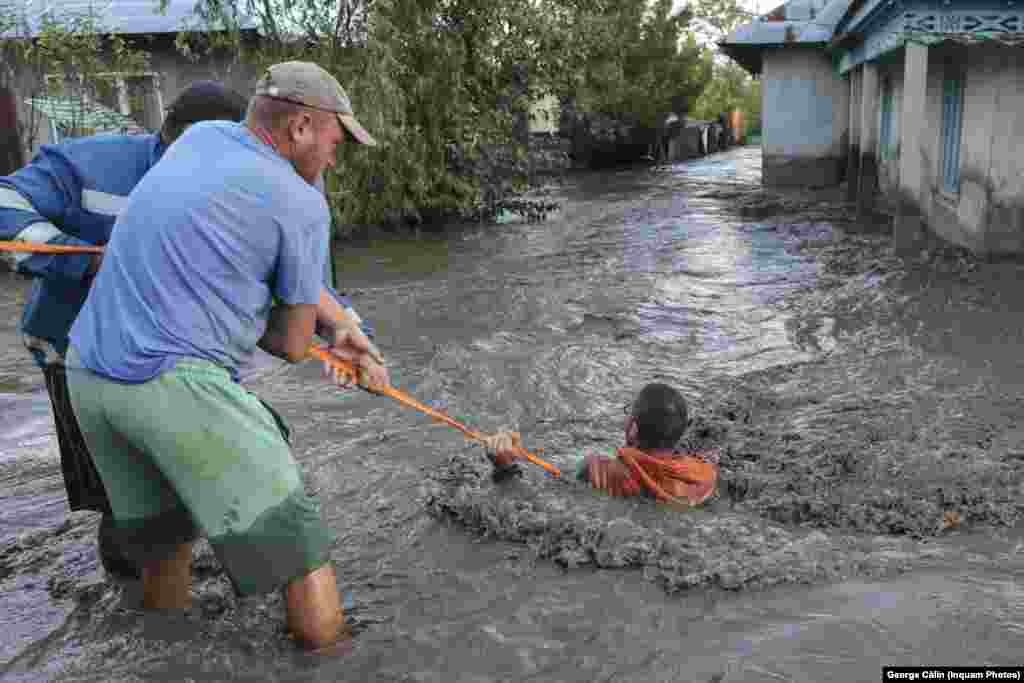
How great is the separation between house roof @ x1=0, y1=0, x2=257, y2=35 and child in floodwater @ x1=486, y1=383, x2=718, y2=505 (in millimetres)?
11222

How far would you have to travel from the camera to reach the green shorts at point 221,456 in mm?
2613

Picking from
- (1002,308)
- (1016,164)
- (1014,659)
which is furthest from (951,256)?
(1014,659)

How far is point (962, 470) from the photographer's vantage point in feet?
14.8

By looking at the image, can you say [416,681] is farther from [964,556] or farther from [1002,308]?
[1002,308]

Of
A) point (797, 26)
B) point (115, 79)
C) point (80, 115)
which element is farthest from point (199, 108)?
point (797, 26)

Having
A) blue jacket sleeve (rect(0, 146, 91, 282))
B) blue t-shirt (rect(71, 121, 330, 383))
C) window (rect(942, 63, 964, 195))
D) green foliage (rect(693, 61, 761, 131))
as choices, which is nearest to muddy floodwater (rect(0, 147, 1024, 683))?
blue t-shirt (rect(71, 121, 330, 383))

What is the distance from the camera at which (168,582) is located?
3377 millimetres

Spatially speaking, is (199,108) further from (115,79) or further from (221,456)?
(115,79)

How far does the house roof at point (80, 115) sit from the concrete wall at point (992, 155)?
9.69 m

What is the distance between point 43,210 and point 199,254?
103cm

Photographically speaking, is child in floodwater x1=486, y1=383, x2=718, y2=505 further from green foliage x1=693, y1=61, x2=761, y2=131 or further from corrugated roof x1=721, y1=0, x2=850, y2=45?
green foliage x1=693, y1=61, x2=761, y2=131

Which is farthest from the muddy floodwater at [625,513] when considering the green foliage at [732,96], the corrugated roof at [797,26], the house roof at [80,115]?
the green foliage at [732,96]

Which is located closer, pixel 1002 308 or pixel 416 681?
pixel 416 681

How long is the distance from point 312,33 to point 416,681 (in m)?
11.3
